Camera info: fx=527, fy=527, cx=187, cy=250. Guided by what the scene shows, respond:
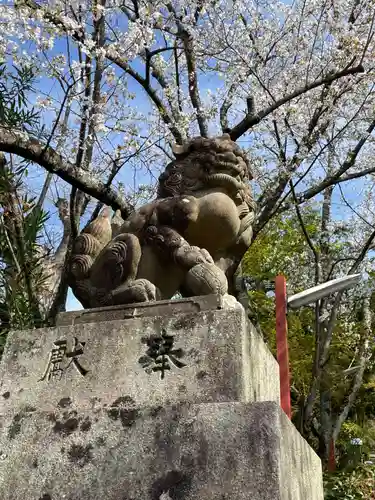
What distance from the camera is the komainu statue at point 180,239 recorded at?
121 inches

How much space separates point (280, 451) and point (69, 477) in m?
0.98

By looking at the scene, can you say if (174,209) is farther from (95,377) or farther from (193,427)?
(193,427)

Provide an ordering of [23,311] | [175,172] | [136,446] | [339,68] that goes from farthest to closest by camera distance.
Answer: [339,68] < [23,311] < [175,172] < [136,446]

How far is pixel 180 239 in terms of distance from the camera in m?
3.16

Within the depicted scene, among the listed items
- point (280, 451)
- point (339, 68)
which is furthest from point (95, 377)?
point (339, 68)

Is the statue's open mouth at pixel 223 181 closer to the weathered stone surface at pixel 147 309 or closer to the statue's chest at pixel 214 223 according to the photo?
the statue's chest at pixel 214 223

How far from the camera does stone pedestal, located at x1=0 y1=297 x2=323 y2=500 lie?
2.28 m

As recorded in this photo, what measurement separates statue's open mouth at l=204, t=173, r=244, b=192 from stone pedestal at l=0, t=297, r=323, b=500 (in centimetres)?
88

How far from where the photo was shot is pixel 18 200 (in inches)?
222

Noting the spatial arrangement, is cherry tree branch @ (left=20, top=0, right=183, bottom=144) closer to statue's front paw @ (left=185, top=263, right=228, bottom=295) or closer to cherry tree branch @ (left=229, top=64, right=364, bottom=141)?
cherry tree branch @ (left=229, top=64, right=364, bottom=141)

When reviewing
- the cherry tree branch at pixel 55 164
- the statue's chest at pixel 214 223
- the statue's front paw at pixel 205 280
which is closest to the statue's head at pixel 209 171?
the statue's chest at pixel 214 223

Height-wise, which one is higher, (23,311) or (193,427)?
(23,311)

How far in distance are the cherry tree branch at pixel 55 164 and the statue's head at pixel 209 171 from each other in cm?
294

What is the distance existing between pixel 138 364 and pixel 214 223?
3.31 ft
